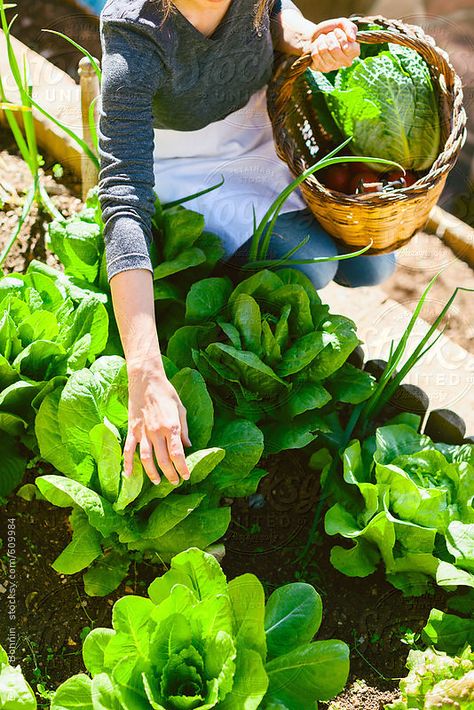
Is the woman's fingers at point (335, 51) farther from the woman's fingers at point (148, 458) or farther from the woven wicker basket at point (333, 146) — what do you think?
the woman's fingers at point (148, 458)

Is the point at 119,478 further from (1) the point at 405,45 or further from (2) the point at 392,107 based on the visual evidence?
(1) the point at 405,45

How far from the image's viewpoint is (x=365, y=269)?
1956 mm

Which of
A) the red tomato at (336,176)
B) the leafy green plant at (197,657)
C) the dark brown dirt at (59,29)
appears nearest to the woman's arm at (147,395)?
the leafy green plant at (197,657)

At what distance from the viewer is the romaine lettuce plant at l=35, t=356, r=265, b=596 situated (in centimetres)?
141

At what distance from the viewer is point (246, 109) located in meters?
1.83

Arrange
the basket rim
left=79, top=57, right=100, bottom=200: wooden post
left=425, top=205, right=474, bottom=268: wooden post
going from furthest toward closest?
1. left=425, top=205, right=474, bottom=268: wooden post
2. left=79, top=57, right=100, bottom=200: wooden post
3. the basket rim

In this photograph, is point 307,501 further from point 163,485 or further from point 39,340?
point 39,340

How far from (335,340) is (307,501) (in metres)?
0.38

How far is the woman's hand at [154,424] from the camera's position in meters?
1.33

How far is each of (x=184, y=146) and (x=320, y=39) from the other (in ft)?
1.26

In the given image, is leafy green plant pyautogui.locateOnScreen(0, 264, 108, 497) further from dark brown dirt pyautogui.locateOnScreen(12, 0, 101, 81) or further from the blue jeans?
dark brown dirt pyautogui.locateOnScreen(12, 0, 101, 81)

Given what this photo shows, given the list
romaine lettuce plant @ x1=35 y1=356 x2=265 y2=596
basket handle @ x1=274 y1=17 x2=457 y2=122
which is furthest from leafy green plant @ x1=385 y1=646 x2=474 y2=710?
basket handle @ x1=274 y1=17 x2=457 y2=122

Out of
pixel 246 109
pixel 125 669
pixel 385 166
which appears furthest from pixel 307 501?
pixel 246 109

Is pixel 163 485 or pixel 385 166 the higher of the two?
pixel 385 166
